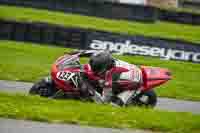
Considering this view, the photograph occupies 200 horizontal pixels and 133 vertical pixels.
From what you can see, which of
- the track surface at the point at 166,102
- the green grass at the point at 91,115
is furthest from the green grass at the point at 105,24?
the green grass at the point at 91,115

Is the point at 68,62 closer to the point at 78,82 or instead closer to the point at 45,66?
the point at 78,82

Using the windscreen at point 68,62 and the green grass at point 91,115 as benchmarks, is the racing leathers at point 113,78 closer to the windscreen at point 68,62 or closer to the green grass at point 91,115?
the windscreen at point 68,62

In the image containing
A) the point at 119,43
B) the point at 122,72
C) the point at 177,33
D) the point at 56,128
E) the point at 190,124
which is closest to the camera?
the point at 56,128

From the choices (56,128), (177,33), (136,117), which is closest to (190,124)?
(136,117)

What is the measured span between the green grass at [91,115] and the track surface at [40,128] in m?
0.16

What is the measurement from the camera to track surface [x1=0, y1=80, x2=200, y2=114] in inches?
499

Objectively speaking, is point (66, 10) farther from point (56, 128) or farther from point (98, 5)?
point (56, 128)

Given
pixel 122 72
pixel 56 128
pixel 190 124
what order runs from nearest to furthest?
1. pixel 56 128
2. pixel 190 124
3. pixel 122 72

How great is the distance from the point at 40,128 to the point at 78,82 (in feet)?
11.4

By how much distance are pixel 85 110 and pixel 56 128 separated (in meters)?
1.13

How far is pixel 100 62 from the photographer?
11148mm

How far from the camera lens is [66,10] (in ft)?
86.7

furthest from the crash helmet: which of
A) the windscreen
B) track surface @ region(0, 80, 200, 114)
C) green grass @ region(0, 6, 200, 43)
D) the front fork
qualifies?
green grass @ region(0, 6, 200, 43)

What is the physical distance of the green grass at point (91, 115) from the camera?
8.35 m
